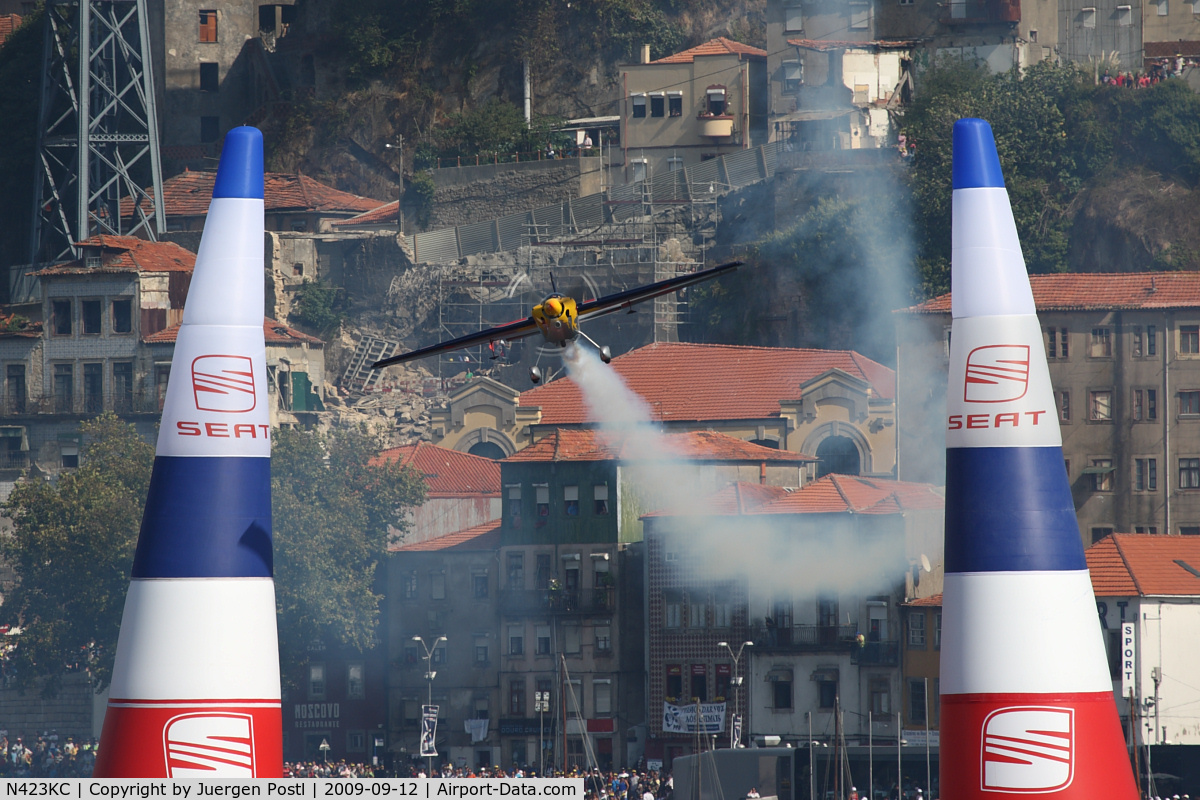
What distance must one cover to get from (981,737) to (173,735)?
36.5ft

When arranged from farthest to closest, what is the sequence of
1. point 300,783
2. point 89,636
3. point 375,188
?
1. point 375,188
2. point 89,636
3. point 300,783

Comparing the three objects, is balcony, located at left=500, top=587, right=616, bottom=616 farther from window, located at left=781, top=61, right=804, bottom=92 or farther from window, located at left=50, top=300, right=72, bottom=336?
window, located at left=781, top=61, right=804, bottom=92

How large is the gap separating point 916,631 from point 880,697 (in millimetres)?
3614

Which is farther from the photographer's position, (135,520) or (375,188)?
(375,188)

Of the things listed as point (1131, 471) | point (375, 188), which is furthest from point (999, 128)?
point (375, 188)

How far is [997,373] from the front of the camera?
26.9 meters

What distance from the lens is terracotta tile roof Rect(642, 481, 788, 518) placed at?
9631 cm

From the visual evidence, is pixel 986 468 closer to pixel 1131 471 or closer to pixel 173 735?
pixel 173 735

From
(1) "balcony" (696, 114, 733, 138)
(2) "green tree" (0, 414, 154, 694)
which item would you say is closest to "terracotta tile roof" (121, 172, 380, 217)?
(1) "balcony" (696, 114, 733, 138)

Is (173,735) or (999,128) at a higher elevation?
(999,128)

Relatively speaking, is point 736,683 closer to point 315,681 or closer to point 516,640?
point 516,640

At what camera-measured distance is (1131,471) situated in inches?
4163

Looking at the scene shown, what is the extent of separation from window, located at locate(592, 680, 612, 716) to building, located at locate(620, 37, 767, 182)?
4671cm

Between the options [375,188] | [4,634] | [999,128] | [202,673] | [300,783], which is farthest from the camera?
[375,188]
